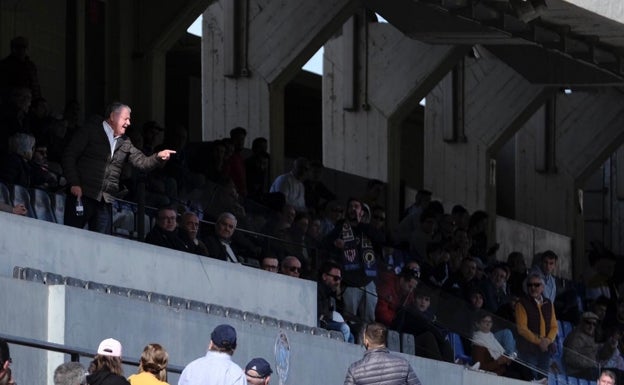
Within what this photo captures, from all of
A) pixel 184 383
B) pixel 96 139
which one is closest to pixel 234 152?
pixel 96 139

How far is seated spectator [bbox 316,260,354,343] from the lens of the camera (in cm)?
1619

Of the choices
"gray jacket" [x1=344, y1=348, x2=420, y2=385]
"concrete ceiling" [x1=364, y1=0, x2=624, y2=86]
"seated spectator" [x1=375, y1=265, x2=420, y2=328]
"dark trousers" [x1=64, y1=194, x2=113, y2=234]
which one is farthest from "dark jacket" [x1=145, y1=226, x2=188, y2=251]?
"concrete ceiling" [x1=364, y1=0, x2=624, y2=86]

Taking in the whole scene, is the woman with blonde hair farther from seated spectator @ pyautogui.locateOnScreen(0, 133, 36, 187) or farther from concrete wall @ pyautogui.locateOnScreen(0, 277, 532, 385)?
seated spectator @ pyautogui.locateOnScreen(0, 133, 36, 187)

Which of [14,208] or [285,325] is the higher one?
[14,208]

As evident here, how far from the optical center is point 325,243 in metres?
17.0

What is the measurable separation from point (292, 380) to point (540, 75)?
1422 centimetres

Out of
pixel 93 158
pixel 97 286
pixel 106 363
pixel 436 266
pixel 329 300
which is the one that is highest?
pixel 436 266

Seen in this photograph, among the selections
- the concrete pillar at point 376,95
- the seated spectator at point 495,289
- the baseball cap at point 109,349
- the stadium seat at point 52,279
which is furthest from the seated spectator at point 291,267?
the concrete pillar at point 376,95

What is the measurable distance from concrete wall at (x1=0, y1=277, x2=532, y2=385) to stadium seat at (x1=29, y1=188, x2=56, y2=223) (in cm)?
125

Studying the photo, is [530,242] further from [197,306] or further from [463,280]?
[197,306]

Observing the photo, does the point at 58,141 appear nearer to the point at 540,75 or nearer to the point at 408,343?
the point at 408,343

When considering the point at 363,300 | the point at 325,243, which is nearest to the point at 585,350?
the point at 363,300

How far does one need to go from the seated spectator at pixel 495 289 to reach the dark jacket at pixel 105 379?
32.6 ft

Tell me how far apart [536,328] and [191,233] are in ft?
16.9
